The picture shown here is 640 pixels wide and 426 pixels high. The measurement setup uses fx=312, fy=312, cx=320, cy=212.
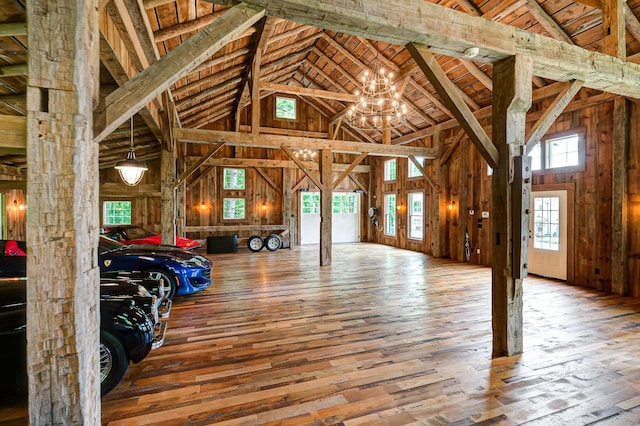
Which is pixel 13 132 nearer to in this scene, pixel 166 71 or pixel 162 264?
pixel 166 71

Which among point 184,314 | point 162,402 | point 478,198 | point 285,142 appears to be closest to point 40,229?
point 162,402

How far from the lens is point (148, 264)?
4.49 m

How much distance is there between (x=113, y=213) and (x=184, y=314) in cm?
844

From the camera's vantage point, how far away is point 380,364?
2914mm

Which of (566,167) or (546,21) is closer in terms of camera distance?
(546,21)

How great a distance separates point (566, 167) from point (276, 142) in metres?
6.21

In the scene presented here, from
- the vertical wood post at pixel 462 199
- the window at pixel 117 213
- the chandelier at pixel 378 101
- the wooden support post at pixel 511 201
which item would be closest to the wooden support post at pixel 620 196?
the vertical wood post at pixel 462 199

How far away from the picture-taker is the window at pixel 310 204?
12711 mm

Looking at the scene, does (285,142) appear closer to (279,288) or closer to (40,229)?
(279,288)

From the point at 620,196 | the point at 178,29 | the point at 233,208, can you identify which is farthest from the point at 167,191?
the point at 620,196

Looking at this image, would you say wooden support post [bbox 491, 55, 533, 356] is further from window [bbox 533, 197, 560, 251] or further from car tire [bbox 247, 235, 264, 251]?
car tire [bbox 247, 235, 264, 251]

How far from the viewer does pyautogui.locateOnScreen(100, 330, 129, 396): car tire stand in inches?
92.3

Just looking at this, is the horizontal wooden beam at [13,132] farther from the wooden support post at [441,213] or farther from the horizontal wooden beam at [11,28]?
the wooden support post at [441,213]

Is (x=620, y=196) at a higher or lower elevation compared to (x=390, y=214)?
higher
